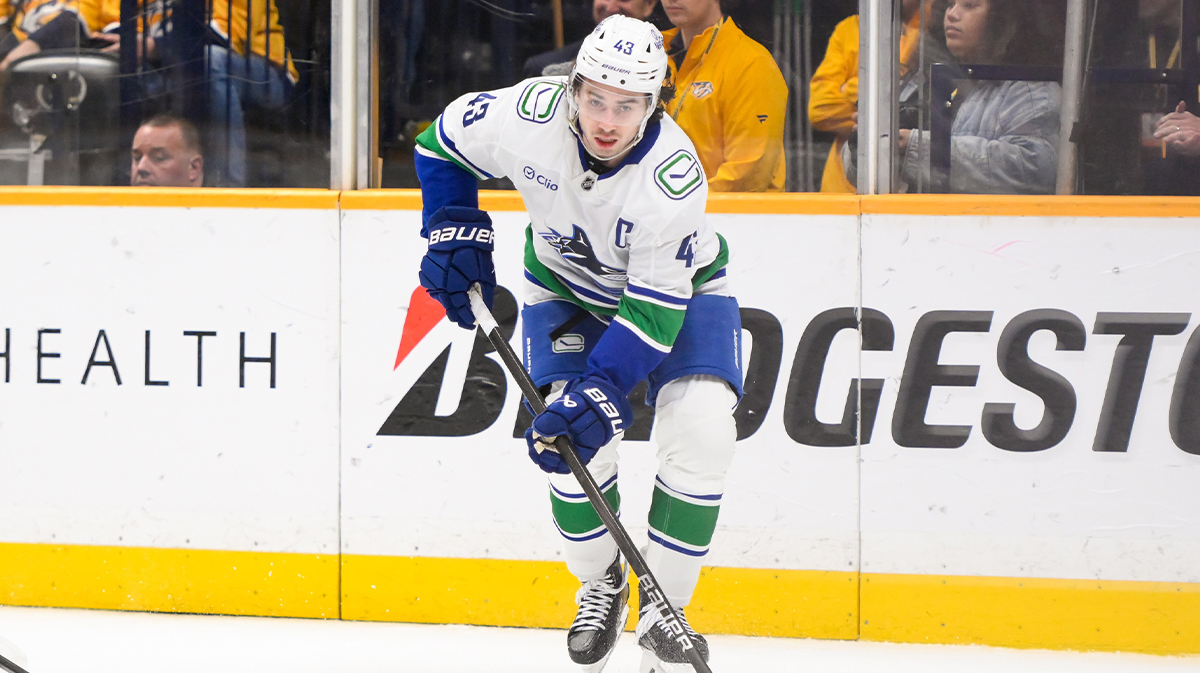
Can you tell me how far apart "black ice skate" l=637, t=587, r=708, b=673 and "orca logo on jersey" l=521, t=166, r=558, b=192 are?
828 millimetres

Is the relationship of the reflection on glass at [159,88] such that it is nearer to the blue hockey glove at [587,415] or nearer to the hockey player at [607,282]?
the hockey player at [607,282]

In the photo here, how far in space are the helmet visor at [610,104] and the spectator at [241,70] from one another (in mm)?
1521

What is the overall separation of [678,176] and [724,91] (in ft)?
3.81

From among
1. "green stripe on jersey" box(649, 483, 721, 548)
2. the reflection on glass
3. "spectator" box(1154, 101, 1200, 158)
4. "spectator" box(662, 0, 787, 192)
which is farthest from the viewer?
the reflection on glass

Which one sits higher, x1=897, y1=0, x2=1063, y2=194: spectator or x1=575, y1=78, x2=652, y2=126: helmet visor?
x1=897, y1=0, x2=1063, y2=194: spectator

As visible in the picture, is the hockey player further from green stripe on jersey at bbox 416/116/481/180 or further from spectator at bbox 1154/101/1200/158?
spectator at bbox 1154/101/1200/158

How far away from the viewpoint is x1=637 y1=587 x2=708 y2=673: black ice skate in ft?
7.02

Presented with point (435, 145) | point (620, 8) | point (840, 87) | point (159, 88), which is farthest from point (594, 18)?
point (159, 88)

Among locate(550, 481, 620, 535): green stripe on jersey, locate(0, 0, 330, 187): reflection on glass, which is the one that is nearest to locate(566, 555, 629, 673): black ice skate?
locate(550, 481, 620, 535): green stripe on jersey

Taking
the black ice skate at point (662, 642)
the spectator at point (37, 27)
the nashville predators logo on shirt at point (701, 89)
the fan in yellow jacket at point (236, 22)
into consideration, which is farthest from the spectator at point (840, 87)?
the spectator at point (37, 27)

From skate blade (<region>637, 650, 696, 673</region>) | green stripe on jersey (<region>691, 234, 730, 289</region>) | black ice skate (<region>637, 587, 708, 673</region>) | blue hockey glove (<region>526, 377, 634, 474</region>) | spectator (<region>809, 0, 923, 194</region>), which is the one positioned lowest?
skate blade (<region>637, 650, 696, 673</region>)

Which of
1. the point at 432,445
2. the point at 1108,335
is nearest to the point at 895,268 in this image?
the point at 1108,335

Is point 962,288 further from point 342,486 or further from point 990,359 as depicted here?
point 342,486

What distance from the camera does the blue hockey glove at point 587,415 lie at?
2.01 meters
